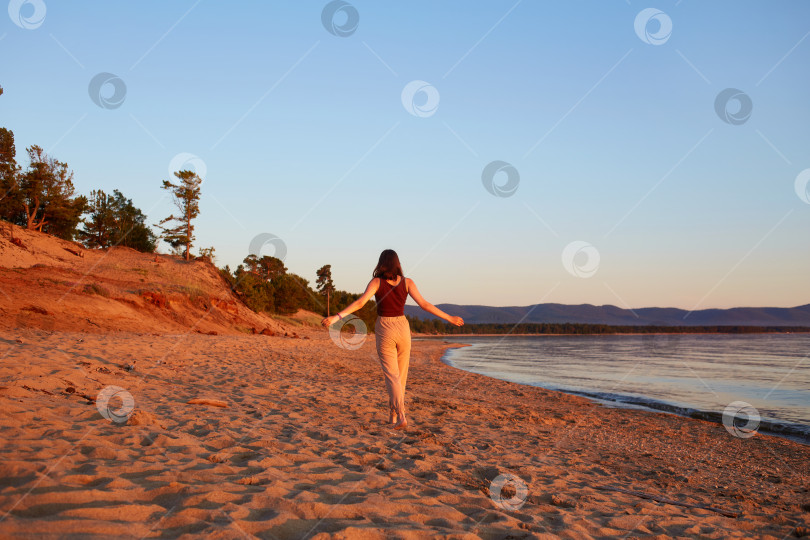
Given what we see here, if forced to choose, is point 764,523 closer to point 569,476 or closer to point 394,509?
point 569,476

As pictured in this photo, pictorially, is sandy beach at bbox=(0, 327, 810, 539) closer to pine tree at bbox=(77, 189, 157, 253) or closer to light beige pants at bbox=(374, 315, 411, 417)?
light beige pants at bbox=(374, 315, 411, 417)

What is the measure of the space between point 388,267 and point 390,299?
17.2 inches

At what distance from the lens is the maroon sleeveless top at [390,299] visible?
6.22 m

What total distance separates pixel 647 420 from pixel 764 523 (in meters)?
6.56

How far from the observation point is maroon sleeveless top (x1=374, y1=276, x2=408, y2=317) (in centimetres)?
622

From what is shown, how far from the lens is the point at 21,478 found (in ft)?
9.49

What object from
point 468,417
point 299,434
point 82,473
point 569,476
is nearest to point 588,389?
point 468,417

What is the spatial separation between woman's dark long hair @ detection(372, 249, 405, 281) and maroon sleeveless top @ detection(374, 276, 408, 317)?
0.32ft

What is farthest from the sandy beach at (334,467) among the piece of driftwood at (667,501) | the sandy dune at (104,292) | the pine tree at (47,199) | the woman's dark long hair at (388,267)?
the pine tree at (47,199)

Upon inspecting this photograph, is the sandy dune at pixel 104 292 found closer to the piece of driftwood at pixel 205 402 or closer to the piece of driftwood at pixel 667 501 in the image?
the piece of driftwood at pixel 205 402

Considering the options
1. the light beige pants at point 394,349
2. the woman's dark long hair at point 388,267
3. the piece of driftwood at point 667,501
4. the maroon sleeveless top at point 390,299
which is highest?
the woman's dark long hair at point 388,267

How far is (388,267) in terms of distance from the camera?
6.23m

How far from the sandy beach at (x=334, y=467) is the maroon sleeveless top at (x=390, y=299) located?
61.5 inches

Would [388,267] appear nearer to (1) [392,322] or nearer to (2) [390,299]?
(2) [390,299]
